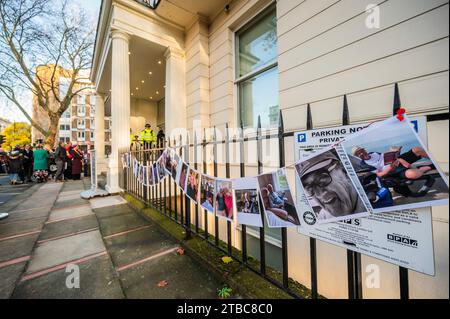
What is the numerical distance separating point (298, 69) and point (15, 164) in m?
11.8

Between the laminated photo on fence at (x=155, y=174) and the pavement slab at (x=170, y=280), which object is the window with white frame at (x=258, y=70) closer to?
the laminated photo on fence at (x=155, y=174)

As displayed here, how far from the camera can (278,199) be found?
4.97 feet

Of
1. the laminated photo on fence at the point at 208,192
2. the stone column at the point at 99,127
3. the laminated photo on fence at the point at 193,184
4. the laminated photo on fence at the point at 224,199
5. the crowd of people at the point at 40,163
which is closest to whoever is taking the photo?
the laminated photo on fence at the point at 224,199

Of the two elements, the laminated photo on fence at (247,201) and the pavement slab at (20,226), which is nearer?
the laminated photo on fence at (247,201)

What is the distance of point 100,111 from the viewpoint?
428 inches

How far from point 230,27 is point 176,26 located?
7.31 ft

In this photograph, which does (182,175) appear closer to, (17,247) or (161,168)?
(161,168)

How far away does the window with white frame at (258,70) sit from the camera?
3.53 m

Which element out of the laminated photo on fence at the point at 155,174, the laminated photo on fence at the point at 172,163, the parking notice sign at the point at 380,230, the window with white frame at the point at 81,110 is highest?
the window with white frame at the point at 81,110

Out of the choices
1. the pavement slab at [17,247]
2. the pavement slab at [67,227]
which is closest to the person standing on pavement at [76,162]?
the pavement slab at [67,227]

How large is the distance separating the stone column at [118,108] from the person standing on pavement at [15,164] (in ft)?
21.0
